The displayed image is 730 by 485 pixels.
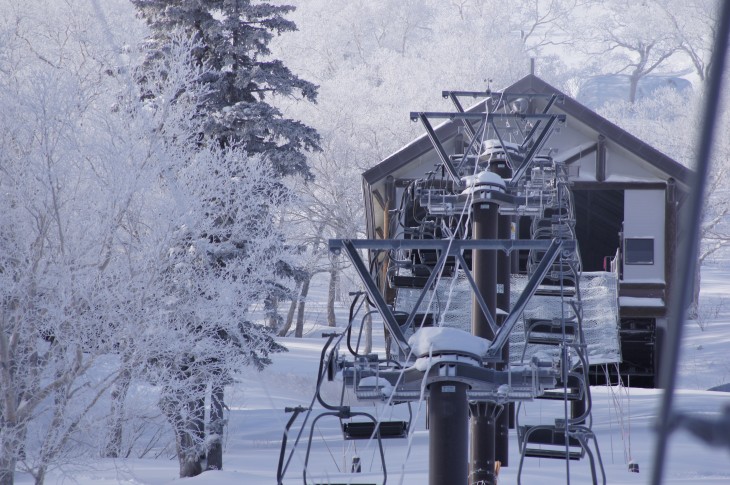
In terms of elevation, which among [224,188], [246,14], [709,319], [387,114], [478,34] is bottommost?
[709,319]

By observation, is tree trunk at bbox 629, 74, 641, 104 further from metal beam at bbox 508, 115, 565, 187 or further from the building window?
metal beam at bbox 508, 115, 565, 187

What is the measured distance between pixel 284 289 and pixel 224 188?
8.72 feet

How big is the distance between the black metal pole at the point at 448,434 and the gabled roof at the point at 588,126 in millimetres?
17387

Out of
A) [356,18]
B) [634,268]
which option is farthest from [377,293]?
[356,18]

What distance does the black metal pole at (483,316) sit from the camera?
29.0 feet

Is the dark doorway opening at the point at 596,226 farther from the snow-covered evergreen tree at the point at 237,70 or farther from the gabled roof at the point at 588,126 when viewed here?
A: the snow-covered evergreen tree at the point at 237,70

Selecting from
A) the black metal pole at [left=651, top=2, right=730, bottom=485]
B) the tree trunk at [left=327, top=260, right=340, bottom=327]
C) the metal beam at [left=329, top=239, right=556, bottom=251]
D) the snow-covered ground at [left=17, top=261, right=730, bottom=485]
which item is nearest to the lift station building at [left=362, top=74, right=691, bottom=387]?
the snow-covered ground at [left=17, top=261, right=730, bottom=485]

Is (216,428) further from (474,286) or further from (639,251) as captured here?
(474,286)

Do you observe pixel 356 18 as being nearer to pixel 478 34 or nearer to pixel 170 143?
pixel 478 34

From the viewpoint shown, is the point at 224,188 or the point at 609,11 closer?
the point at 224,188

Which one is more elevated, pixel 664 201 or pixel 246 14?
pixel 246 14

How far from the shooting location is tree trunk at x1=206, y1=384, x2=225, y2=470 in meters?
17.2

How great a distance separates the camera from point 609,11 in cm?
5375

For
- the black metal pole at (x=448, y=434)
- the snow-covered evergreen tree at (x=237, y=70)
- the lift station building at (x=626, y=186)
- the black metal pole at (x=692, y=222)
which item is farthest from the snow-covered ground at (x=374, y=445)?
the snow-covered evergreen tree at (x=237, y=70)
